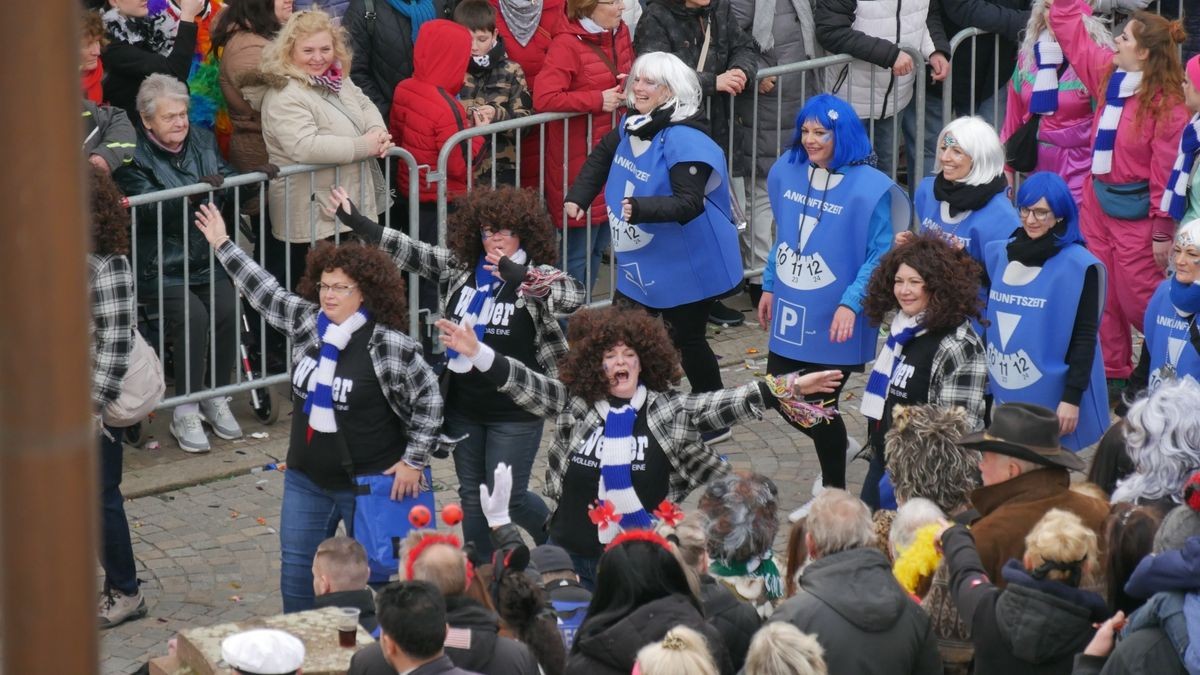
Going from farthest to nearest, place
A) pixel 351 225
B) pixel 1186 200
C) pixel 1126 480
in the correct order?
pixel 1186 200 → pixel 351 225 → pixel 1126 480

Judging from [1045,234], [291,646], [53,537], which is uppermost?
[53,537]

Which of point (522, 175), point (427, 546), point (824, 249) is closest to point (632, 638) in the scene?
point (427, 546)

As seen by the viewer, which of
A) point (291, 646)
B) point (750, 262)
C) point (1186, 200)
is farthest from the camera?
point (750, 262)

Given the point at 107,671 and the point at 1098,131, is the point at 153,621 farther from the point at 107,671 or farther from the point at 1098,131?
the point at 1098,131

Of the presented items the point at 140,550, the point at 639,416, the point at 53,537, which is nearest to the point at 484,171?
the point at 140,550

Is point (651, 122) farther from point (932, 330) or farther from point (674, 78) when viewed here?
point (932, 330)

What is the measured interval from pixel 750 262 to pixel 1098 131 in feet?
7.45

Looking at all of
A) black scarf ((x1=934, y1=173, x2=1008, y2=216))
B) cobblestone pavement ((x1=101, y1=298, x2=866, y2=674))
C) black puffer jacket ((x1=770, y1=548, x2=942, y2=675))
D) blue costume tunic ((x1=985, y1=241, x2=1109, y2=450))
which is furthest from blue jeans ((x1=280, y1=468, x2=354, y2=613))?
black scarf ((x1=934, y1=173, x2=1008, y2=216))

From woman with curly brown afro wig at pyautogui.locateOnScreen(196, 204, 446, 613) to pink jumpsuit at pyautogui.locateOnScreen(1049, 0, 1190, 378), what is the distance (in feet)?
12.5

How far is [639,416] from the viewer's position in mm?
6562

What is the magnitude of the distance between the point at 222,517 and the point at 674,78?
9.50 ft

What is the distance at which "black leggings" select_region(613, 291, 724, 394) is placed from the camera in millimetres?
8703

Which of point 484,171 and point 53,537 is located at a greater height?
point 53,537

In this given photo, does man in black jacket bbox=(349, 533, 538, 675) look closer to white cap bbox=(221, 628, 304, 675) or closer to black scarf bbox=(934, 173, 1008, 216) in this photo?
white cap bbox=(221, 628, 304, 675)
